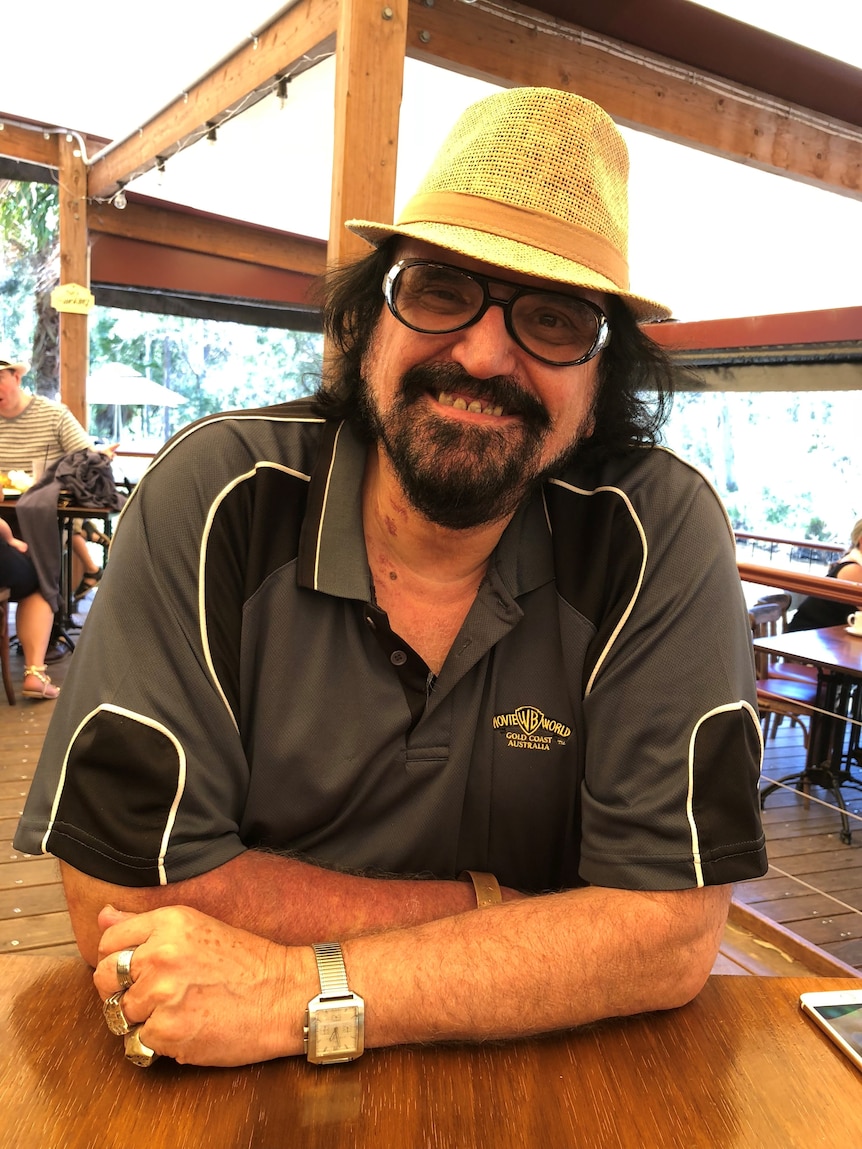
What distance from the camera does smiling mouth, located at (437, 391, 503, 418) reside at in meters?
1.11

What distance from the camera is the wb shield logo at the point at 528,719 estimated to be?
1.12 m

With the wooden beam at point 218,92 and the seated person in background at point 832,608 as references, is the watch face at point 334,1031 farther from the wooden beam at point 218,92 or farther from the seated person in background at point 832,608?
the seated person in background at point 832,608

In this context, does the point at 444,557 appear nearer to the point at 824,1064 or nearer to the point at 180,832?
the point at 180,832

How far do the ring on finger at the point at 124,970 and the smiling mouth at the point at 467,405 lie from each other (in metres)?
0.73

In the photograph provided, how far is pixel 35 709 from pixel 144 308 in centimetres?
456

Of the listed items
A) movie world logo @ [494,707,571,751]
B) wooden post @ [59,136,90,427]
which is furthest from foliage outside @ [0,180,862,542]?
movie world logo @ [494,707,571,751]

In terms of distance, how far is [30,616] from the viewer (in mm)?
4102

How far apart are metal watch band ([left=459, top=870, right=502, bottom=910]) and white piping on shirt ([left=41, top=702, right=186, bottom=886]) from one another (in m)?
0.36

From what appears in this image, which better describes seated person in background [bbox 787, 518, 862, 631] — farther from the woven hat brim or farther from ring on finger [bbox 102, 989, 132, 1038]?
ring on finger [bbox 102, 989, 132, 1038]

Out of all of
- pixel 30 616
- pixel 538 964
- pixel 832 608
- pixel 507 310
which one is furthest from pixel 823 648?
pixel 30 616

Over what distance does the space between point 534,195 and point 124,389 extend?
646cm

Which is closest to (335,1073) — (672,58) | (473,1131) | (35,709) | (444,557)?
(473,1131)

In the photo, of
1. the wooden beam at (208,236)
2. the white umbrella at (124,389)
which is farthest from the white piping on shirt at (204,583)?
the wooden beam at (208,236)

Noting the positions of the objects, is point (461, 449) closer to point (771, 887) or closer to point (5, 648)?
point (771, 887)
